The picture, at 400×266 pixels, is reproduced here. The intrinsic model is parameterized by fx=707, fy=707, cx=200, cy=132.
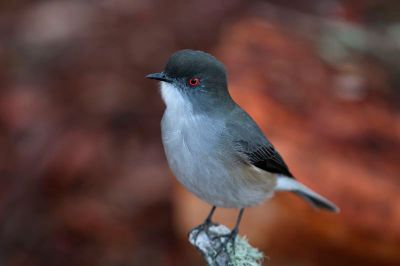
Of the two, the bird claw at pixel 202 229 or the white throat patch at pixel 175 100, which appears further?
the bird claw at pixel 202 229

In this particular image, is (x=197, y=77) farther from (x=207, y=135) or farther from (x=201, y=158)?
(x=201, y=158)

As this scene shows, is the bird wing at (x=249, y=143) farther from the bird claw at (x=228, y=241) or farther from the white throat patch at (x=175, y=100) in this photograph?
the bird claw at (x=228, y=241)

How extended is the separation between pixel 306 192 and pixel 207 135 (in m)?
1.33

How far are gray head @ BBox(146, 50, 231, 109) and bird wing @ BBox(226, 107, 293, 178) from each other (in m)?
0.18

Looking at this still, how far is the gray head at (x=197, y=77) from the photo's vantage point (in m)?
4.78

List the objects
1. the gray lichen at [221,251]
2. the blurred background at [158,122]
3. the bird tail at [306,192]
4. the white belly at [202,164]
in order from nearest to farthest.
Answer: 1. the gray lichen at [221,251]
2. the white belly at [202,164]
3. the bird tail at [306,192]
4. the blurred background at [158,122]

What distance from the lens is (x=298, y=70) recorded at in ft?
25.2

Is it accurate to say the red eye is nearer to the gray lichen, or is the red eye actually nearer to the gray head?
the gray head

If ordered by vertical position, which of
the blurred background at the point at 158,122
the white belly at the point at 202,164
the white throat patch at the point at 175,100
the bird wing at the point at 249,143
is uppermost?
the blurred background at the point at 158,122

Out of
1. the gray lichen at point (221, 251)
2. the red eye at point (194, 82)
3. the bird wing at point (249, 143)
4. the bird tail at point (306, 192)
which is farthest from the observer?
the bird tail at point (306, 192)

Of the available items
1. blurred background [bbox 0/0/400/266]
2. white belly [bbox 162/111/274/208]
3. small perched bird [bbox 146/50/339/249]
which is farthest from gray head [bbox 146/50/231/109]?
blurred background [bbox 0/0/400/266]

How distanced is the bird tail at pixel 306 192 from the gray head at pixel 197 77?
3.36 feet

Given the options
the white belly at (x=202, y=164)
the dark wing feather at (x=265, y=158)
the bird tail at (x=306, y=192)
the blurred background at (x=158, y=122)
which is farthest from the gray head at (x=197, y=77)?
the blurred background at (x=158, y=122)

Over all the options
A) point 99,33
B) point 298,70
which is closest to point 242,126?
point 298,70
